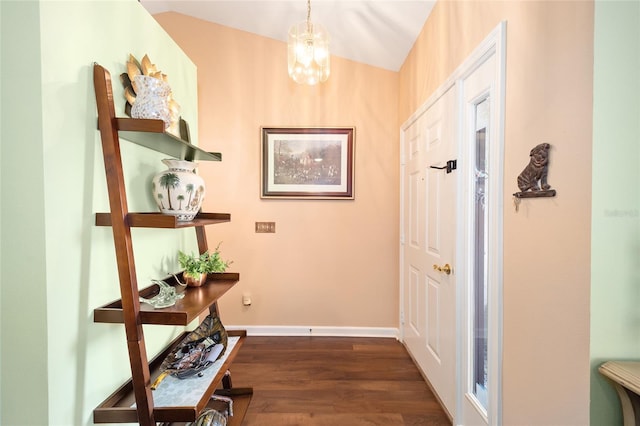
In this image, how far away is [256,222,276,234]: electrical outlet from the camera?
2807 millimetres

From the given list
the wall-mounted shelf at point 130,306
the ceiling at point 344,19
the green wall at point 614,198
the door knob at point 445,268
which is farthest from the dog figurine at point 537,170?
the ceiling at point 344,19

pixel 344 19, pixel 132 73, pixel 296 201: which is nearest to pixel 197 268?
pixel 132 73

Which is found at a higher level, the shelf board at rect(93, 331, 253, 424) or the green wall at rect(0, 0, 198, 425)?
the green wall at rect(0, 0, 198, 425)

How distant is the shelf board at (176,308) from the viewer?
96cm

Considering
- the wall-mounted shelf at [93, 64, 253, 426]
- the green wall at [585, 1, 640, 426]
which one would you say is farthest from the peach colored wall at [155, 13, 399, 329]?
the green wall at [585, 1, 640, 426]

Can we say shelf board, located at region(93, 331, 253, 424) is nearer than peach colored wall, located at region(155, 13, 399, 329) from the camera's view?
Yes

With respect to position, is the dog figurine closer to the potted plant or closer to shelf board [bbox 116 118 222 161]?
shelf board [bbox 116 118 222 161]

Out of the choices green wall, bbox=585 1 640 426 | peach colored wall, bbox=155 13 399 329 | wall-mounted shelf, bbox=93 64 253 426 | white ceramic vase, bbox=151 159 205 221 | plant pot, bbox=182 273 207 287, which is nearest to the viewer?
green wall, bbox=585 1 640 426

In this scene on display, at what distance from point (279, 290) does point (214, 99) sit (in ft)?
6.69

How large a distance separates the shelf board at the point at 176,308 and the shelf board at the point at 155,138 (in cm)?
64

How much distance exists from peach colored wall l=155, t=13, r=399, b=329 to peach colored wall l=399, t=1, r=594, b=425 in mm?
1565

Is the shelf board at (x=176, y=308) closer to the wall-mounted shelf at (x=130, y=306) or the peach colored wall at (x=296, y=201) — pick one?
the wall-mounted shelf at (x=130, y=306)

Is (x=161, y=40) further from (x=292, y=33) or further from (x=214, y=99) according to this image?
(x=214, y=99)

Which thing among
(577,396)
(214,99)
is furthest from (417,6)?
(577,396)
